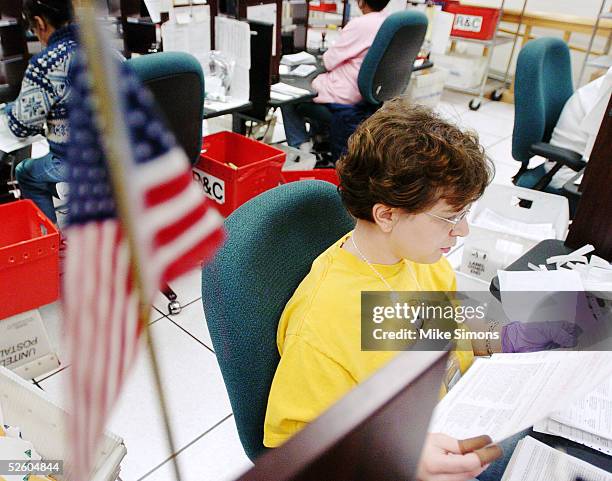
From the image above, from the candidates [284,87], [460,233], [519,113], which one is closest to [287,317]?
[460,233]

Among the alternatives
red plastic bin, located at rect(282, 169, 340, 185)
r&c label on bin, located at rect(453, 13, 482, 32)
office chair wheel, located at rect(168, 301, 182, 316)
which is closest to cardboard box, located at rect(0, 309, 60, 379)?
office chair wheel, located at rect(168, 301, 182, 316)

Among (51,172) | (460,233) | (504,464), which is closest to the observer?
(504,464)

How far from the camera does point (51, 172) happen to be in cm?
207

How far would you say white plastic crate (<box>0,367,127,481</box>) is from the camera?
1.12 metres

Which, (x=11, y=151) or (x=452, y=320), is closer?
(x=452, y=320)

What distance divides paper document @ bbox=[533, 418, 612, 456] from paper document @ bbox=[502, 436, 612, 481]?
0.04m

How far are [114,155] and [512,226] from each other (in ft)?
6.41

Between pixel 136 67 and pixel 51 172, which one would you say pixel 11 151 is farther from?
pixel 136 67

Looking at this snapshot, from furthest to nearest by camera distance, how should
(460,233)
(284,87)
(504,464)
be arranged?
(284,87) < (460,233) < (504,464)

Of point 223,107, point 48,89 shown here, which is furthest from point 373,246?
point 223,107

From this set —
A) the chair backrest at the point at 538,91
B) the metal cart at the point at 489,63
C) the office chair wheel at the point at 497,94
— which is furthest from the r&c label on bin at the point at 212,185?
the office chair wheel at the point at 497,94

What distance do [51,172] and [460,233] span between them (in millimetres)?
1712

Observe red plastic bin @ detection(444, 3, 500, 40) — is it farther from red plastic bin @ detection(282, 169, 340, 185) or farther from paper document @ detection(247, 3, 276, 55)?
red plastic bin @ detection(282, 169, 340, 185)

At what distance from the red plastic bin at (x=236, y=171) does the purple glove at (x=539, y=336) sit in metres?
1.59
